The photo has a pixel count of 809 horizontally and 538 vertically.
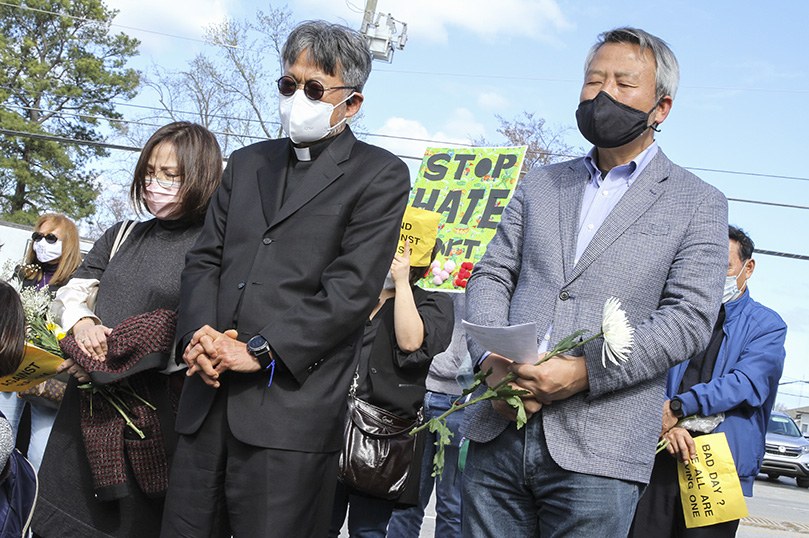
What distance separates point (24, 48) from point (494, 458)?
34428mm

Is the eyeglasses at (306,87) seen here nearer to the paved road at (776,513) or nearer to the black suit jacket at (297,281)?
the black suit jacket at (297,281)

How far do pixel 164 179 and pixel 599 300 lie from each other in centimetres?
198

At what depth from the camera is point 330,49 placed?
295 cm

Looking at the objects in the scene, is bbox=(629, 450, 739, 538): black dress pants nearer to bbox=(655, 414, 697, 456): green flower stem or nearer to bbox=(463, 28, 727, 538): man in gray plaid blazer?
bbox=(655, 414, 697, 456): green flower stem

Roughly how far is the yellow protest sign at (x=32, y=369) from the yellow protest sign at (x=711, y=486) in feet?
9.37

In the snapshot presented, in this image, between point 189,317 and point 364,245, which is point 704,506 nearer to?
point 364,245

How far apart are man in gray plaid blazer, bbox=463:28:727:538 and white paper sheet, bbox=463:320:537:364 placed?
0.06 m

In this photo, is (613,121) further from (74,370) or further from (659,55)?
(74,370)

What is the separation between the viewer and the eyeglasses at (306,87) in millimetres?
2945

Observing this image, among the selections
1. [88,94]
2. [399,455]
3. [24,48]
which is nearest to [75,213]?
[88,94]

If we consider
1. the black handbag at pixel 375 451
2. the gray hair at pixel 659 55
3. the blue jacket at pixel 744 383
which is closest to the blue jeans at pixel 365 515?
the black handbag at pixel 375 451

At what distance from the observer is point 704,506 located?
11.9 feet

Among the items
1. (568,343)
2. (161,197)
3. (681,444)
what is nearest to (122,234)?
(161,197)

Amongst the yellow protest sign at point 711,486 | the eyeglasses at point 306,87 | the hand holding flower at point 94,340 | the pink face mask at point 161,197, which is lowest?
the yellow protest sign at point 711,486
